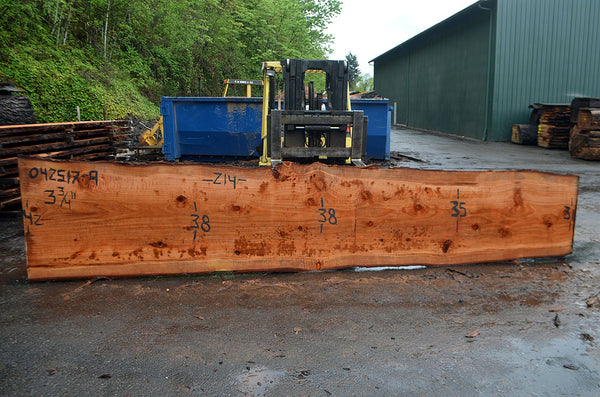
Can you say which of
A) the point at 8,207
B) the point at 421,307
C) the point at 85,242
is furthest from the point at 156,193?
the point at 8,207

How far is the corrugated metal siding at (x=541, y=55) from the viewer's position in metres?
20.4

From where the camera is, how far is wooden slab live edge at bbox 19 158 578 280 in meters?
4.06

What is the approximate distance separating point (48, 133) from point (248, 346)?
21.2ft

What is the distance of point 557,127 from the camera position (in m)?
18.2

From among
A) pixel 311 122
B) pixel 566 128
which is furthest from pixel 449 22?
pixel 311 122

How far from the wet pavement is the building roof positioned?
19211 millimetres

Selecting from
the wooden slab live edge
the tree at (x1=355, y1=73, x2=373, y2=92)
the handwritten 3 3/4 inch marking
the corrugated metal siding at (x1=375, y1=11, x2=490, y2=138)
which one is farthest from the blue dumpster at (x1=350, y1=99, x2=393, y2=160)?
the tree at (x1=355, y1=73, x2=373, y2=92)

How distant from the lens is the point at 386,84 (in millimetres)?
39656

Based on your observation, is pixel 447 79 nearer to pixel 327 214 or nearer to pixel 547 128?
pixel 547 128

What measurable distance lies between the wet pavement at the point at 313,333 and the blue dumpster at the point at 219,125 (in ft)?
21.5

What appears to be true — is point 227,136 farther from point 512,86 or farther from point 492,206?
point 512,86

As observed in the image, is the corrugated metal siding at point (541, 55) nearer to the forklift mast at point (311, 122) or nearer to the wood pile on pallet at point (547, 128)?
the wood pile on pallet at point (547, 128)

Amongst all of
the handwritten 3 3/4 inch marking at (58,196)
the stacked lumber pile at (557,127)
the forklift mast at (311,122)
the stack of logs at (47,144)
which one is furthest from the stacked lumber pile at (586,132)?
the handwritten 3 3/4 inch marking at (58,196)

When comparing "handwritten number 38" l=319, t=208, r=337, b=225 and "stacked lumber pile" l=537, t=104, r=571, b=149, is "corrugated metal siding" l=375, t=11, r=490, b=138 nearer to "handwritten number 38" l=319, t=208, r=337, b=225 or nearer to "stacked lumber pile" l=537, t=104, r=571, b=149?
"stacked lumber pile" l=537, t=104, r=571, b=149
